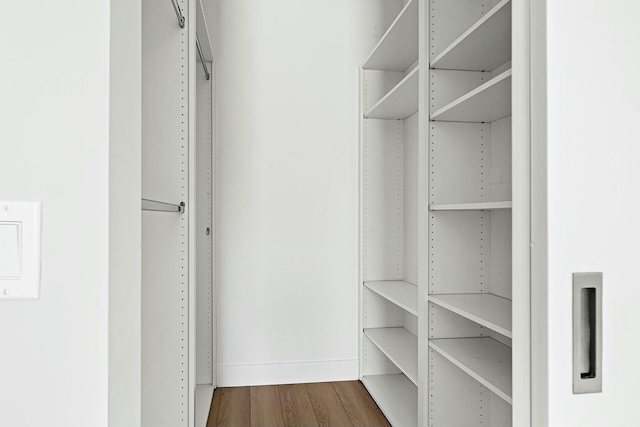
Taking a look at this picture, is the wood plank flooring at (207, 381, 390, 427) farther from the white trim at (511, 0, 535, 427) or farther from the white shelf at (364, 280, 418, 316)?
the white trim at (511, 0, 535, 427)

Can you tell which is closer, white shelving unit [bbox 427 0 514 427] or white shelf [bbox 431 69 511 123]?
white shelf [bbox 431 69 511 123]

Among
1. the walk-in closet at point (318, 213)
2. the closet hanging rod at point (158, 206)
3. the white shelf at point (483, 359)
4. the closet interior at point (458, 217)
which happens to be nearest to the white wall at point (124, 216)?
the walk-in closet at point (318, 213)

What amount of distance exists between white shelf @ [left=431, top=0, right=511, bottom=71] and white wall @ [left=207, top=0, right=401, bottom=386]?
3.26 ft

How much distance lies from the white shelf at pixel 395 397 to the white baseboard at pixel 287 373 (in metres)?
0.14

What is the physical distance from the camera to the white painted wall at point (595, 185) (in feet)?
2.38

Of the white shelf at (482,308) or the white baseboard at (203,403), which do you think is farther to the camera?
the white baseboard at (203,403)

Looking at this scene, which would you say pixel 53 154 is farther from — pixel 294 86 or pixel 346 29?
pixel 346 29

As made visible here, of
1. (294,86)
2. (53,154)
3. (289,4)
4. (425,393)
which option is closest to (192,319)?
(425,393)

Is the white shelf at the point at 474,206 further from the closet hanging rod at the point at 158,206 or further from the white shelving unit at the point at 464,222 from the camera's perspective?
the closet hanging rod at the point at 158,206

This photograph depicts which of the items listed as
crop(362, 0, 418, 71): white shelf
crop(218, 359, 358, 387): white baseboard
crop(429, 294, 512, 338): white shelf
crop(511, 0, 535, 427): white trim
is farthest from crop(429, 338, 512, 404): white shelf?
crop(362, 0, 418, 71): white shelf

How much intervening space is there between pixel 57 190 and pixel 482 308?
146 cm

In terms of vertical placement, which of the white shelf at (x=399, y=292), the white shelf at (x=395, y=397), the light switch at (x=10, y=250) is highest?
the light switch at (x=10, y=250)

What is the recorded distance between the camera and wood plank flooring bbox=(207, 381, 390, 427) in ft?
7.15

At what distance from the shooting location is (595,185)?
728 mm
